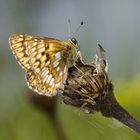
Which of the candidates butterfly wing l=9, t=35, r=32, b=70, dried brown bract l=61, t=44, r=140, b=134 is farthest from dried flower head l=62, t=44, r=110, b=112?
butterfly wing l=9, t=35, r=32, b=70

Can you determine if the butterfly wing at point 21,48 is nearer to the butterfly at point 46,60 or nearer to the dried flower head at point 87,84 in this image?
the butterfly at point 46,60

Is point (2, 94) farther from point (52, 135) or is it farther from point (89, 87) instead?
point (89, 87)

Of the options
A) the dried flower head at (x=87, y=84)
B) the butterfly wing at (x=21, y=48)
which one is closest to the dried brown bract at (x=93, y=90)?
the dried flower head at (x=87, y=84)

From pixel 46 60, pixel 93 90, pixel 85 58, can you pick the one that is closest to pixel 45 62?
pixel 46 60

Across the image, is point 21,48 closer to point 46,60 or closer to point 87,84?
point 46,60

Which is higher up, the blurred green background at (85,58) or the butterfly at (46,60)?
the butterfly at (46,60)
